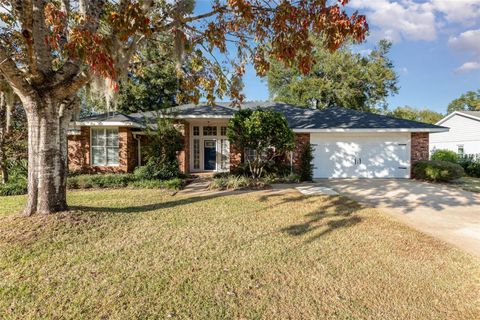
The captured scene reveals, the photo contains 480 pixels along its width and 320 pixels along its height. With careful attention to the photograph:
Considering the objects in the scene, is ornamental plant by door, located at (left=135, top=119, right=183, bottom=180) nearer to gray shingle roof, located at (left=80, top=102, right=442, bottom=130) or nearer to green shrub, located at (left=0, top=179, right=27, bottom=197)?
gray shingle roof, located at (left=80, top=102, right=442, bottom=130)

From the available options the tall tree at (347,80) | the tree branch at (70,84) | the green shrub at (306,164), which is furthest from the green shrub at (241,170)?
the tall tree at (347,80)

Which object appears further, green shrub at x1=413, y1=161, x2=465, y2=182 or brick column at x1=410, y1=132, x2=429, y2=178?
brick column at x1=410, y1=132, x2=429, y2=178

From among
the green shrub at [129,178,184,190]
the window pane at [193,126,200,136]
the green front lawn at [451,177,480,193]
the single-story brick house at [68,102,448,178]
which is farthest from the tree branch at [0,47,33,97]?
the green front lawn at [451,177,480,193]

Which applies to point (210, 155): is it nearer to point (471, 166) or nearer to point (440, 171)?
point (440, 171)

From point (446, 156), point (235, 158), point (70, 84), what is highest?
point (70, 84)

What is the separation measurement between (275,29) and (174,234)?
457 centimetres

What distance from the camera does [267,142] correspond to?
10.1 meters

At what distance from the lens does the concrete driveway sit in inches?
191

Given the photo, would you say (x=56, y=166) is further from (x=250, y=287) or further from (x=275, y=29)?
(x=275, y=29)

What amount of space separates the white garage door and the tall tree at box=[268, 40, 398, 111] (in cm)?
1236

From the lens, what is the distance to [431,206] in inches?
272

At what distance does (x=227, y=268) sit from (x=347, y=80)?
24.1m

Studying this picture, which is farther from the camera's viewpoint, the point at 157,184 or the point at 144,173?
the point at 144,173

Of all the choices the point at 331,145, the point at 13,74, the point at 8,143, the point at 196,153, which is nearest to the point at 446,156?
the point at 331,145
